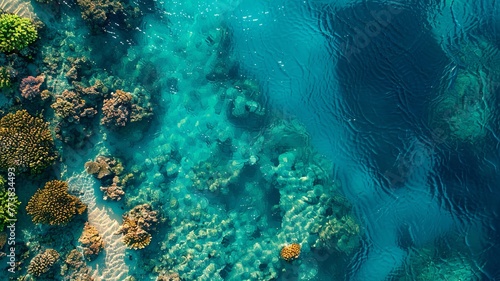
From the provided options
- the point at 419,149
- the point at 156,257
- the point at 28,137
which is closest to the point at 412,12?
the point at 419,149

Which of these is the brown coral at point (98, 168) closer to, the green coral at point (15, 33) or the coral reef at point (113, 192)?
the coral reef at point (113, 192)

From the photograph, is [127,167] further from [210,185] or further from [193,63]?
[193,63]

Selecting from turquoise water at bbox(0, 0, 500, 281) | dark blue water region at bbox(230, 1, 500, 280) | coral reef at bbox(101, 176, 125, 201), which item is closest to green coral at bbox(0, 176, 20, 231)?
coral reef at bbox(101, 176, 125, 201)

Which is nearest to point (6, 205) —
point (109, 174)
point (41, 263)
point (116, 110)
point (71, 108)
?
point (41, 263)

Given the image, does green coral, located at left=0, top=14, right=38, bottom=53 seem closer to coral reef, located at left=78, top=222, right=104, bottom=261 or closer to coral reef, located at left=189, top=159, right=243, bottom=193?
coral reef, located at left=78, top=222, right=104, bottom=261

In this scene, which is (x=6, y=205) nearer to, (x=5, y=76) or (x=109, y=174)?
(x=109, y=174)
